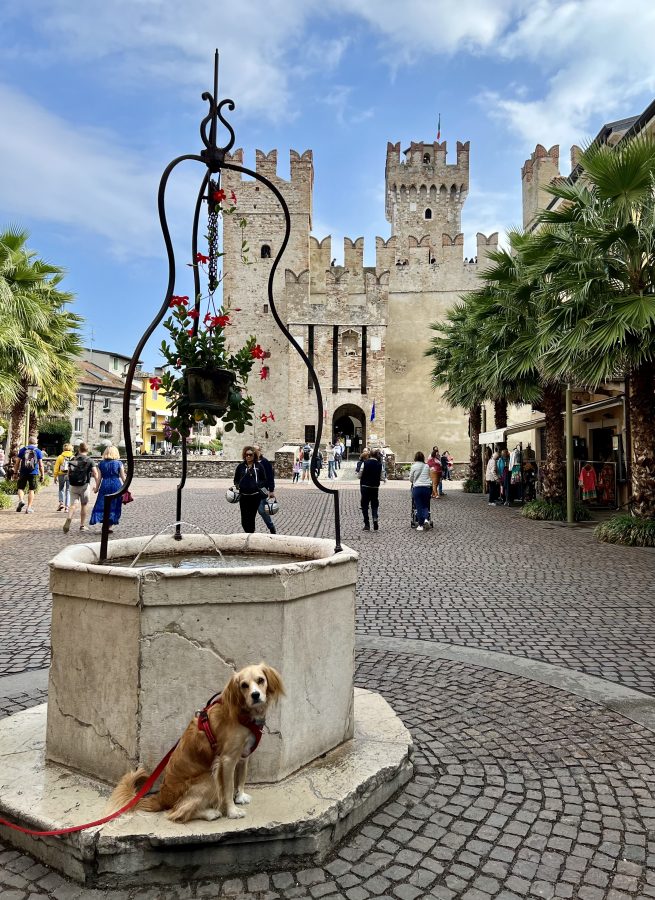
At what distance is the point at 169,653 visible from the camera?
2504 millimetres

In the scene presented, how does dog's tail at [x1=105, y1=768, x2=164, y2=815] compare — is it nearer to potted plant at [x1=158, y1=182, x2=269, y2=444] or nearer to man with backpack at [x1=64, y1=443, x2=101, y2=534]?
potted plant at [x1=158, y1=182, x2=269, y2=444]

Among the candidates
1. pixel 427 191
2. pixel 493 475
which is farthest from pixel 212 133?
pixel 427 191

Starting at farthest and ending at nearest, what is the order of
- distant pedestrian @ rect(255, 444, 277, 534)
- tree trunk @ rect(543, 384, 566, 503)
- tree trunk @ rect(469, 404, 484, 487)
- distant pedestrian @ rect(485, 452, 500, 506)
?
1. tree trunk @ rect(469, 404, 484, 487)
2. distant pedestrian @ rect(485, 452, 500, 506)
3. tree trunk @ rect(543, 384, 566, 503)
4. distant pedestrian @ rect(255, 444, 277, 534)

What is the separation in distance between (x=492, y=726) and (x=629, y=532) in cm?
837

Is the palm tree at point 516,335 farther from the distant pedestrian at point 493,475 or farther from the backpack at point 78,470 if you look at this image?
the backpack at point 78,470

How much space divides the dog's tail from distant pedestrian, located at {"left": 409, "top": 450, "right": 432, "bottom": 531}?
33.0 feet

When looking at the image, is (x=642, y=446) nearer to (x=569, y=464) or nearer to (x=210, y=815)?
(x=569, y=464)

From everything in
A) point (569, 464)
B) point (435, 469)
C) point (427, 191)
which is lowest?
point (435, 469)

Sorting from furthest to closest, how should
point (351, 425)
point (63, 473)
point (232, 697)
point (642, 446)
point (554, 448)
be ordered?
1. point (351, 425)
2. point (554, 448)
3. point (63, 473)
4. point (642, 446)
5. point (232, 697)

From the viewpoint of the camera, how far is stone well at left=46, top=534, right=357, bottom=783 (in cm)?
250

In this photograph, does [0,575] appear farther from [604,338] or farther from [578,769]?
[604,338]

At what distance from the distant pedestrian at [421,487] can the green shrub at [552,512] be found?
140 inches

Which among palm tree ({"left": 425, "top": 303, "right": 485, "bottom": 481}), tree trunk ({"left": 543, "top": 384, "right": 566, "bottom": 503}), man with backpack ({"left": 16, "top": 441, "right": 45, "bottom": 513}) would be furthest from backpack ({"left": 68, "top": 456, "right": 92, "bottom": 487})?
palm tree ({"left": 425, "top": 303, "right": 485, "bottom": 481})

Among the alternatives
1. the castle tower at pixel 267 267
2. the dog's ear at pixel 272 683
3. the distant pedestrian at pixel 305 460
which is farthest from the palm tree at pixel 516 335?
the castle tower at pixel 267 267
